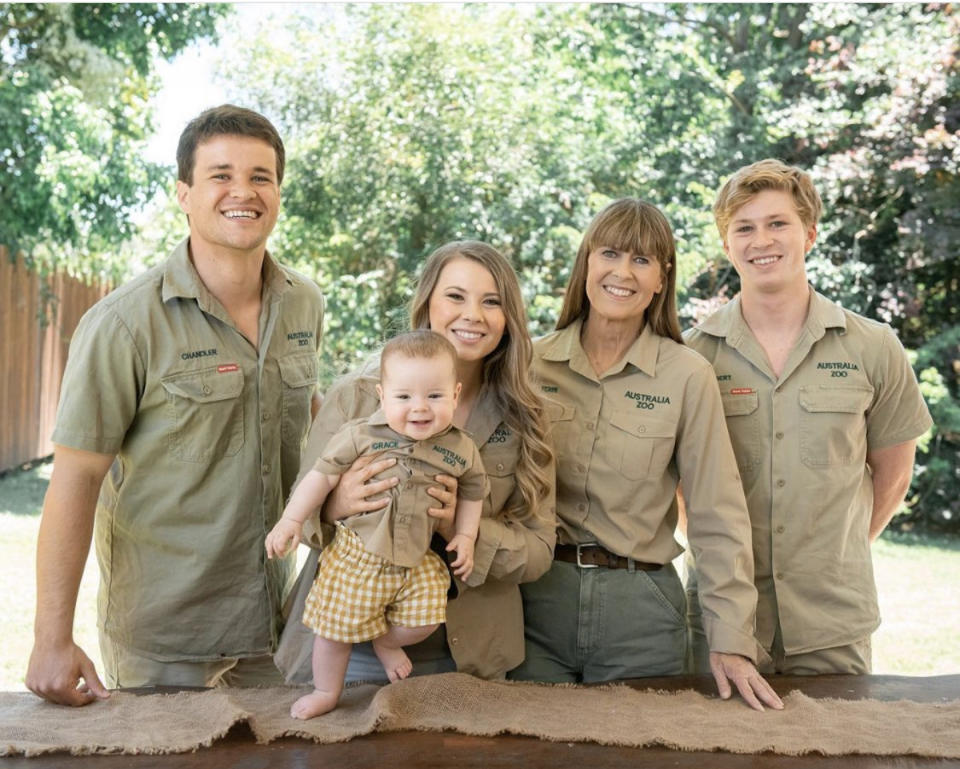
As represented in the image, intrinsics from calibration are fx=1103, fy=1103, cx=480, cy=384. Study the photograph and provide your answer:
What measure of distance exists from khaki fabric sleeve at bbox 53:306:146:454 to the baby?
0.57 meters

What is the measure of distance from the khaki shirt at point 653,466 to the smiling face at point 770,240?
13.7 inches

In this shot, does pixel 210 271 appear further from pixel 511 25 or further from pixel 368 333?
pixel 511 25

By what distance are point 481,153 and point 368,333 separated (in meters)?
1.90

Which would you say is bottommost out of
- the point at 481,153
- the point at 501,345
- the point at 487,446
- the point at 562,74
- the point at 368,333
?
the point at 368,333

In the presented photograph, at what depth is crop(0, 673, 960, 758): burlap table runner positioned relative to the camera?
224cm

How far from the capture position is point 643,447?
9.12ft

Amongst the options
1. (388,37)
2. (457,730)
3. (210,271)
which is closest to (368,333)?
(388,37)

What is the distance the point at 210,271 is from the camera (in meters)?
2.89

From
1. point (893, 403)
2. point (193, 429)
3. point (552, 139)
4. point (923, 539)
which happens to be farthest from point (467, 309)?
point (923, 539)

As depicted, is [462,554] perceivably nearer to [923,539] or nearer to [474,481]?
[474,481]

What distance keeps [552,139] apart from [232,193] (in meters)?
7.55

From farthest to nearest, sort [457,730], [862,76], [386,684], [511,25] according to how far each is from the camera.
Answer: [511,25] < [862,76] < [386,684] < [457,730]

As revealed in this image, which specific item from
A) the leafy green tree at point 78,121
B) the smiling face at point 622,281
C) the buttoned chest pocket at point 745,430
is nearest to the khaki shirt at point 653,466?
the smiling face at point 622,281

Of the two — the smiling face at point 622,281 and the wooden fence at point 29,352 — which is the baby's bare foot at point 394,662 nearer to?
the smiling face at point 622,281
